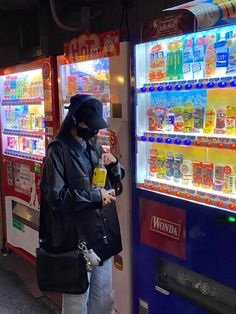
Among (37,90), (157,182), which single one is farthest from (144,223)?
(37,90)

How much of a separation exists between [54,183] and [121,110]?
76 centimetres

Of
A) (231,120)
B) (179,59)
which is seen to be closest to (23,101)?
(179,59)

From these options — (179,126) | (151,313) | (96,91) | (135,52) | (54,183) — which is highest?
(135,52)

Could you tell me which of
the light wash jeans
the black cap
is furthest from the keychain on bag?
the black cap

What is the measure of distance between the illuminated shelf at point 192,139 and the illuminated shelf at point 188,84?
0.81 feet

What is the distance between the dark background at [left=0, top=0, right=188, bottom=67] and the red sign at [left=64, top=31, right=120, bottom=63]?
0.18m

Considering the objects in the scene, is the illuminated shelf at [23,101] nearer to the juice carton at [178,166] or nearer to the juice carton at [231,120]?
the juice carton at [178,166]

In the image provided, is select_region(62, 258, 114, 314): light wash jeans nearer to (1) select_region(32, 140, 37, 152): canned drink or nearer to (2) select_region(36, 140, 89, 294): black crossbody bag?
(2) select_region(36, 140, 89, 294): black crossbody bag

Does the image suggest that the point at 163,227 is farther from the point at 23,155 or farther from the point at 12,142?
the point at 12,142

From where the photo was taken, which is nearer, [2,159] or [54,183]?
[54,183]

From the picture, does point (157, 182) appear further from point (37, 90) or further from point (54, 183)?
point (37, 90)

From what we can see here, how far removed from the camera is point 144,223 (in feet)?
7.76

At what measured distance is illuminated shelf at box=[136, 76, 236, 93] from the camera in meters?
1.79

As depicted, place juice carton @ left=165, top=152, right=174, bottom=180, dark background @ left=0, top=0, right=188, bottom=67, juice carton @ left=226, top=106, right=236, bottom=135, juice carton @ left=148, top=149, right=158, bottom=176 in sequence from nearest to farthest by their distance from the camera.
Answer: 1. juice carton @ left=226, top=106, right=236, bottom=135
2. juice carton @ left=165, top=152, right=174, bottom=180
3. juice carton @ left=148, top=149, right=158, bottom=176
4. dark background @ left=0, top=0, right=188, bottom=67
